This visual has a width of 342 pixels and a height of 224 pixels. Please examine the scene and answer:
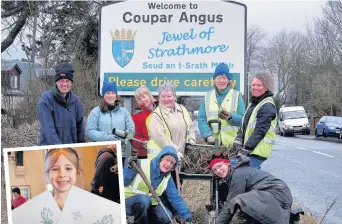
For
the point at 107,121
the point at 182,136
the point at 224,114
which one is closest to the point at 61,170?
the point at 107,121

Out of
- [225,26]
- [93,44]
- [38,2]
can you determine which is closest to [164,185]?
[225,26]

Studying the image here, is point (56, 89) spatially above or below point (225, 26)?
below

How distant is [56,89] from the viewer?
5.54 metres

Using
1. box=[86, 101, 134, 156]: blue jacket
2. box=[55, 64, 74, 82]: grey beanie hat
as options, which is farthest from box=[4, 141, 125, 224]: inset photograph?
box=[86, 101, 134, 156]: blue jacket

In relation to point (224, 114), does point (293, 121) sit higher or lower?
lower

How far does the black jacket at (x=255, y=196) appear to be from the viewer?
16.4ft

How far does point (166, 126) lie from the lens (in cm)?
573

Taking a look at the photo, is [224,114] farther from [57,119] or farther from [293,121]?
[293,121]

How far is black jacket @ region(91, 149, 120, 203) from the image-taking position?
4.55 metres

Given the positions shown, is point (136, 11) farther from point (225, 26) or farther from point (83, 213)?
point (83, 213)

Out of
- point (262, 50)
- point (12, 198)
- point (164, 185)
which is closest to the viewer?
point (12, 198)

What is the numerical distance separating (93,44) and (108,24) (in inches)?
457

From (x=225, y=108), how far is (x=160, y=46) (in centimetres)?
207

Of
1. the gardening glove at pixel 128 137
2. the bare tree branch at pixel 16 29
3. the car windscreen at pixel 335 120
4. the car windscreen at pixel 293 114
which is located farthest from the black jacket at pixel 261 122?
the car windscreen at pixel 293 114
